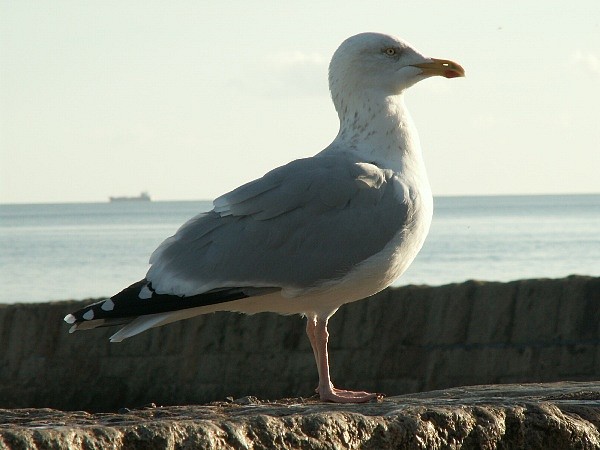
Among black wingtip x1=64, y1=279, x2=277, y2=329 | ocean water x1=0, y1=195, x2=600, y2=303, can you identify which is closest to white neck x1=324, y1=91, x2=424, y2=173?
black wingtip x1=64, y1=279, x2=277, y2=329

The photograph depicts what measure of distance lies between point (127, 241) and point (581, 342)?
4929cm

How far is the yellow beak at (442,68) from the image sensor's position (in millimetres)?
5762

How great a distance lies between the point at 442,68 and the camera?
5.77 meters

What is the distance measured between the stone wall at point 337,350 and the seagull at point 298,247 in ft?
3.87

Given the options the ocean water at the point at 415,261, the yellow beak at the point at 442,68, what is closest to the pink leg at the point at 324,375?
the yellow beak at the point at 442,68

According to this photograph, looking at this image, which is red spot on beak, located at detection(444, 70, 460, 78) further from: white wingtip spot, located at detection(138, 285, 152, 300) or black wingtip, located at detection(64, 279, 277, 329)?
white wingtip spot, located at detection(138, 285, 152, 300)

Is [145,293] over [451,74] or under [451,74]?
under

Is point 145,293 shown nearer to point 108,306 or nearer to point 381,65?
point 108,306

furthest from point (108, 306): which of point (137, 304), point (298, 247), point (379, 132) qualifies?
point (379, 132)

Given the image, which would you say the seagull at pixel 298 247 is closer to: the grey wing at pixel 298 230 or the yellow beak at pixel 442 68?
the grey wing at pixel 298 230

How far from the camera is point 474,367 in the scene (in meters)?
6.38

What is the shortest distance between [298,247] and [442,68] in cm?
134

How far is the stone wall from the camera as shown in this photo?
21.0 ft

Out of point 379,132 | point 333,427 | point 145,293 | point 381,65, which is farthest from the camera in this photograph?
point 381,65
